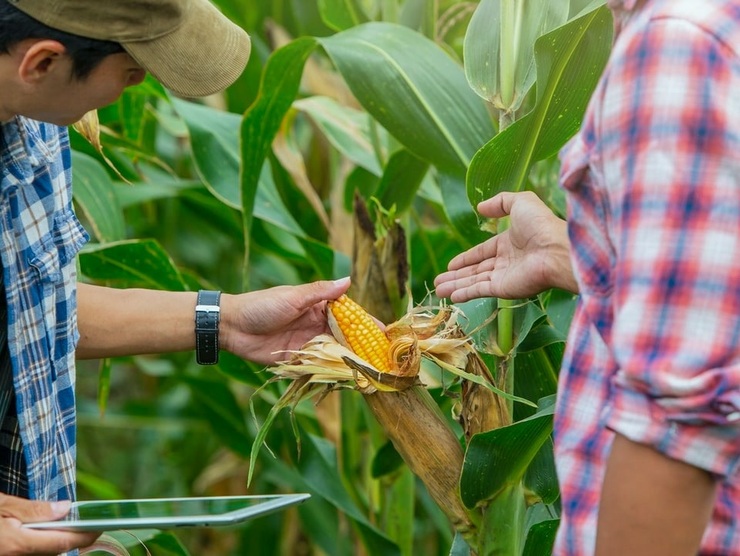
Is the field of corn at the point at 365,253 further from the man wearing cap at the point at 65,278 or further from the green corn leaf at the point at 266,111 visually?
the man wearing cap at the point at 65,278

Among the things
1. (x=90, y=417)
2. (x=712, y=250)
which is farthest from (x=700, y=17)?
(x=90, y=417)

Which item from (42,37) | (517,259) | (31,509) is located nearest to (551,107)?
(517,259)

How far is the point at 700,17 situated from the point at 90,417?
2.38 meters

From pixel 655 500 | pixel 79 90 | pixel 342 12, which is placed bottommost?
pixel 655 500

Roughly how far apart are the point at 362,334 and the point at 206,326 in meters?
0.23

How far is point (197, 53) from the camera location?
110 cm

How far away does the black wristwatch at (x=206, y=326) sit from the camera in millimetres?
1349

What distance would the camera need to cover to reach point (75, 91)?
106 centimetres

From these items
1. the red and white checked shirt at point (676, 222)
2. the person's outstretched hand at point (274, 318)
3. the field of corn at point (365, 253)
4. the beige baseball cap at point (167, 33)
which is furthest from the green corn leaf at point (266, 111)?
the red and white checked shirt at point (676, 222)

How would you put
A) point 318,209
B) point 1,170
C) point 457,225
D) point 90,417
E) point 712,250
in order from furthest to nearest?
point 90,417 < point 318,209 < point 457,225 < point 1,170 < point 712,250

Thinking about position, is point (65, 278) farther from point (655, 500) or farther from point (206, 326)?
point (655, 500)

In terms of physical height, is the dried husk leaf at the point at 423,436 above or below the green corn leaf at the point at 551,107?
below

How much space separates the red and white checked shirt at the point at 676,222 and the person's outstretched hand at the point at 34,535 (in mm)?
562

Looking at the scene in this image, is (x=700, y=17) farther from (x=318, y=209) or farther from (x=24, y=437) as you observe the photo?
(x=318, y=209)
